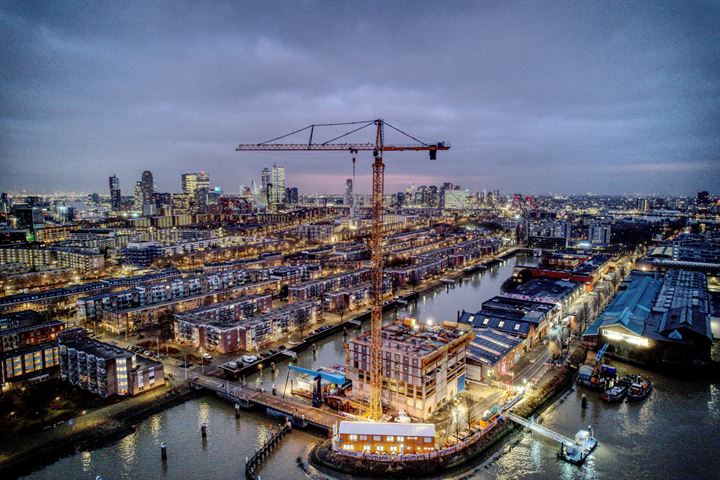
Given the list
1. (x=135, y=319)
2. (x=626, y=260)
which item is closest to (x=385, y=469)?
(x=135, y=319)

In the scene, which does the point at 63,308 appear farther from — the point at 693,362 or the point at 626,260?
the point at 626,260

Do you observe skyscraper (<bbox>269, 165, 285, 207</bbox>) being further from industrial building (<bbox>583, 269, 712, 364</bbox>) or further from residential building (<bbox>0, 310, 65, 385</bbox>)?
industrial building (<bbox>583, 269, 712, 364</bbox>)

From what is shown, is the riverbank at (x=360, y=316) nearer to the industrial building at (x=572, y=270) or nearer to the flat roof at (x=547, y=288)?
the industrial building at (x=572, y=270)

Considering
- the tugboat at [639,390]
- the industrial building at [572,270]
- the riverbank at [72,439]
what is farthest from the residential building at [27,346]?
the industrial building at [572,270]

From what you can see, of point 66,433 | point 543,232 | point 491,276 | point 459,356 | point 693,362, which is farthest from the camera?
point 543,232

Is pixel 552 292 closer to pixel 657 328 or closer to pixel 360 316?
pixel 657 328

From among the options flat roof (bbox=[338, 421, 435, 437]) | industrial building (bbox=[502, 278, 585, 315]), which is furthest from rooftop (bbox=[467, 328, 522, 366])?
industrial building (bbox=[502, 278, 585, 315])

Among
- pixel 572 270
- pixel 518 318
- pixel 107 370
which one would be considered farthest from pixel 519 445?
pixel 572 270
